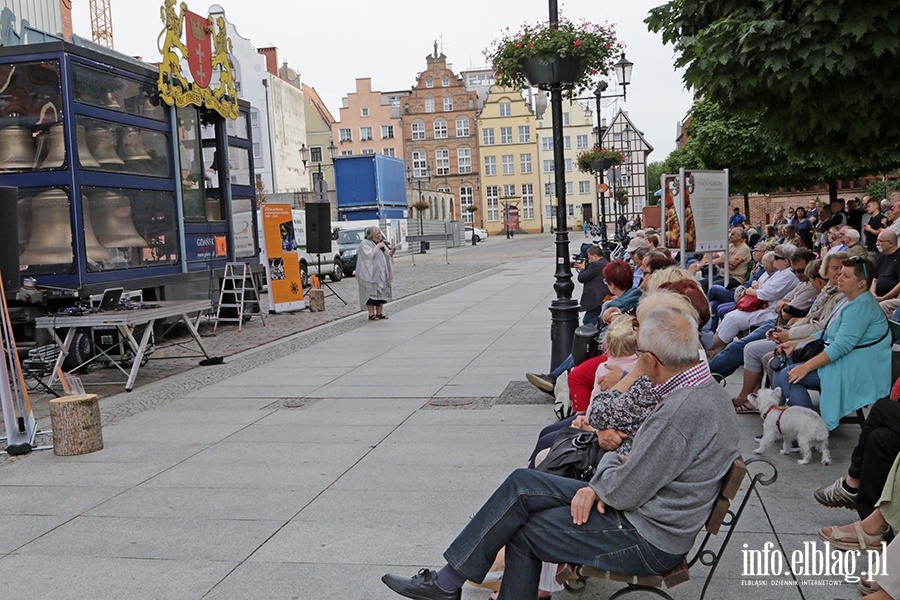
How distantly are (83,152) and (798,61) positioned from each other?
9630 millimetres

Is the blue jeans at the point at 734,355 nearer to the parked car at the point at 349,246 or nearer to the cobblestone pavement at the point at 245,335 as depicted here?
the cobblestone pavement at the point at 245,335

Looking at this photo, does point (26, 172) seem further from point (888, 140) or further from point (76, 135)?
point (888, 140)

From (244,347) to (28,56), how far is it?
16.3 feet

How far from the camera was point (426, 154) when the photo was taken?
297 feet

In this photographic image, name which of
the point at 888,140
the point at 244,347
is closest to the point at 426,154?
the point at 244,347

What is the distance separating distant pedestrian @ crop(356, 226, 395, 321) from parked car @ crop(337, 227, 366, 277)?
14289 millimetres

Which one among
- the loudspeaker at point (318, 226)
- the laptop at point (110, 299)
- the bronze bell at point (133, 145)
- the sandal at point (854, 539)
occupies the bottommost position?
the sandal at point (854, 539)

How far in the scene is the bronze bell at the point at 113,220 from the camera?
40.1 feet

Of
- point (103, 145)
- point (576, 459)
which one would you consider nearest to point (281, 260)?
point (103, 145)

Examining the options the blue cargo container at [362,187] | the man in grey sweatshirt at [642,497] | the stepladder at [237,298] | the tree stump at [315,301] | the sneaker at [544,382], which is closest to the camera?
the man in grey sweatshirt at [642,497]

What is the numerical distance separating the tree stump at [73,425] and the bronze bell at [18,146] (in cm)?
611

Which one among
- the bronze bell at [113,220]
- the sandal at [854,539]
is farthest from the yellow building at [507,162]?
the sandal at [854,539]

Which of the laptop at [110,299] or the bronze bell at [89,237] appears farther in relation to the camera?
the bronze bell at [89,237]

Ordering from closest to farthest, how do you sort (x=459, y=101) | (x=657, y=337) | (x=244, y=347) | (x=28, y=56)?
(x=657, y=337) < (x=28, y=56) < (x=244, y=347) < (x=459, y=101)
